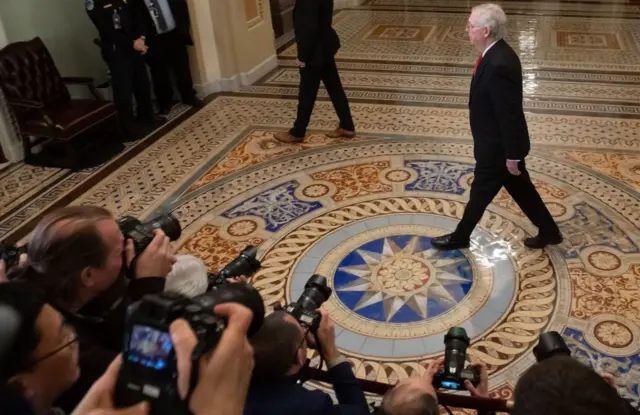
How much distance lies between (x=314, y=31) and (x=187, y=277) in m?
2.58

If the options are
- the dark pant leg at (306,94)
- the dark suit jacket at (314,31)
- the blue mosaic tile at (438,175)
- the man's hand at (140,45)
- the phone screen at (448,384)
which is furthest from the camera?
the man's hand at (140,45)

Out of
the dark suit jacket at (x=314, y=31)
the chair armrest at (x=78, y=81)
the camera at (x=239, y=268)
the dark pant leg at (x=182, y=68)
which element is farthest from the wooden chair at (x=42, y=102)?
the camera at (x=239, y=268)

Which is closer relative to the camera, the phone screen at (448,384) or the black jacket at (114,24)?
the phone screen at (448,384)

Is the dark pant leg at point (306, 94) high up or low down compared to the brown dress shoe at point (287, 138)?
up

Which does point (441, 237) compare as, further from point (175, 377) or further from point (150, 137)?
point (150, 137)

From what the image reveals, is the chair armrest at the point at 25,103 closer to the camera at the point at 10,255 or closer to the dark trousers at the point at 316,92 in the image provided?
the dark trousers at the point at 316,92

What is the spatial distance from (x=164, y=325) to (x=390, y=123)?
4.00 metres

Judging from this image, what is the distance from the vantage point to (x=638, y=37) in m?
6.58

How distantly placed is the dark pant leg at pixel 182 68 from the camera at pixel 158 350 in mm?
4579

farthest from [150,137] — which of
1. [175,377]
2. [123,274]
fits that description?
[175,377]

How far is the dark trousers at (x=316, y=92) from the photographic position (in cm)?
411

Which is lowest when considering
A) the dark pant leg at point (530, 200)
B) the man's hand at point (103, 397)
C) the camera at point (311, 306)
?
the dark pant leg at point (530, 200)

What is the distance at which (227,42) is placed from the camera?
5.58 metres

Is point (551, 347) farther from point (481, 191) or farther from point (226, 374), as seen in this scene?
point (481, 191)
